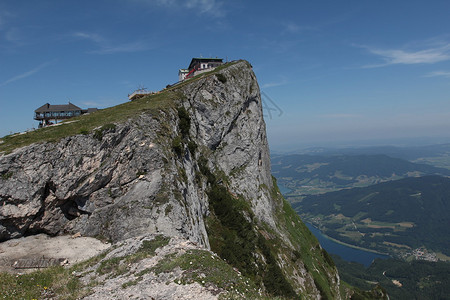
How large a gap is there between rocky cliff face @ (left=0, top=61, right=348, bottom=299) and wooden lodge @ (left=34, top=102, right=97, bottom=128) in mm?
22523

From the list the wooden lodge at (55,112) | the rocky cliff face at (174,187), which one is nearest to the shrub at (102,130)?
the rocky cliff face at (174,187)

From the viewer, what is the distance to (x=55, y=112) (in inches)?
2080

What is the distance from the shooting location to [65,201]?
25.4 m

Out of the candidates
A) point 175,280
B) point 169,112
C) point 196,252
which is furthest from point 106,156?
point 175,280

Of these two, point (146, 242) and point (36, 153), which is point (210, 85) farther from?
point (146, 242)

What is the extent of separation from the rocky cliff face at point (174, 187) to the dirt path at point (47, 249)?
3.06 ft

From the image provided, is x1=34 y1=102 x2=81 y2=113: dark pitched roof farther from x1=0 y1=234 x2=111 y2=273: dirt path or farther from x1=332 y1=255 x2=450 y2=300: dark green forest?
x1=332 y1=255 x2=450 y2=300: dark green forest

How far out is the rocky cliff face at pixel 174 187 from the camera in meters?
23.1

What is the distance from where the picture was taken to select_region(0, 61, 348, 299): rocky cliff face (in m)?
23.1

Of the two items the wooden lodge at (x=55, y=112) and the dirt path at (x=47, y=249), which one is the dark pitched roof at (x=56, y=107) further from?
the dirt path at (x=47, y=249)

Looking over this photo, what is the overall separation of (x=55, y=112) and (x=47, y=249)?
41113 mm

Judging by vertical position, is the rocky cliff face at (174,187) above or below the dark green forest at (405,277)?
above

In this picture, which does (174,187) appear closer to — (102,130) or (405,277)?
(102,130)

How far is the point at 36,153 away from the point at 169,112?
1794 cm
